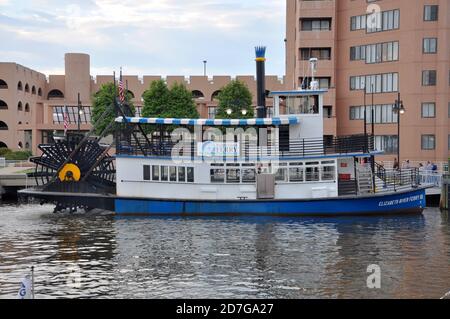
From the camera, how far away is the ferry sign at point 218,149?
3541cm

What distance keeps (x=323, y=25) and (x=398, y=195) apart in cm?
3210

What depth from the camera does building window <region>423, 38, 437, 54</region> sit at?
188ft

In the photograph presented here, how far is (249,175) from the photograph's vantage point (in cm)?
3525

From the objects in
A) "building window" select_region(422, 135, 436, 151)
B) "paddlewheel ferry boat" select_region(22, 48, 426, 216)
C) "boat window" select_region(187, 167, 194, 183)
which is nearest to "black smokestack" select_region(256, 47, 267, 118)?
"paddlewheel ferry boat" select_region(22, 48, 426, 216)

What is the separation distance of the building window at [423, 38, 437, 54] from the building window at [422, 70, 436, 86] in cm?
194

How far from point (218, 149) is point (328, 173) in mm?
6653

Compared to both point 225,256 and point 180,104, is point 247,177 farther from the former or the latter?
point 180,104

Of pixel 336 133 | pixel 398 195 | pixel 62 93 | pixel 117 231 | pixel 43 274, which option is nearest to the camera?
pixel 43 274

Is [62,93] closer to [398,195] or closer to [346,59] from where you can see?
[346,59]

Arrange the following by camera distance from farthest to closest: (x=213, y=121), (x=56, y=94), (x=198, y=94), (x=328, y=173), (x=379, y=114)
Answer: (x=56, y=94) < (x=198, y=94) < (x=379, y=114) < (x=213, y=121) < (x=328, y=173)

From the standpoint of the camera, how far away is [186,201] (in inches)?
1372

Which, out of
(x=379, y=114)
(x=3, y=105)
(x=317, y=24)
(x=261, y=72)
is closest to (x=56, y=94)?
(x=3, y=105)

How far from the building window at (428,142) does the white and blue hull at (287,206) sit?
23.9m
